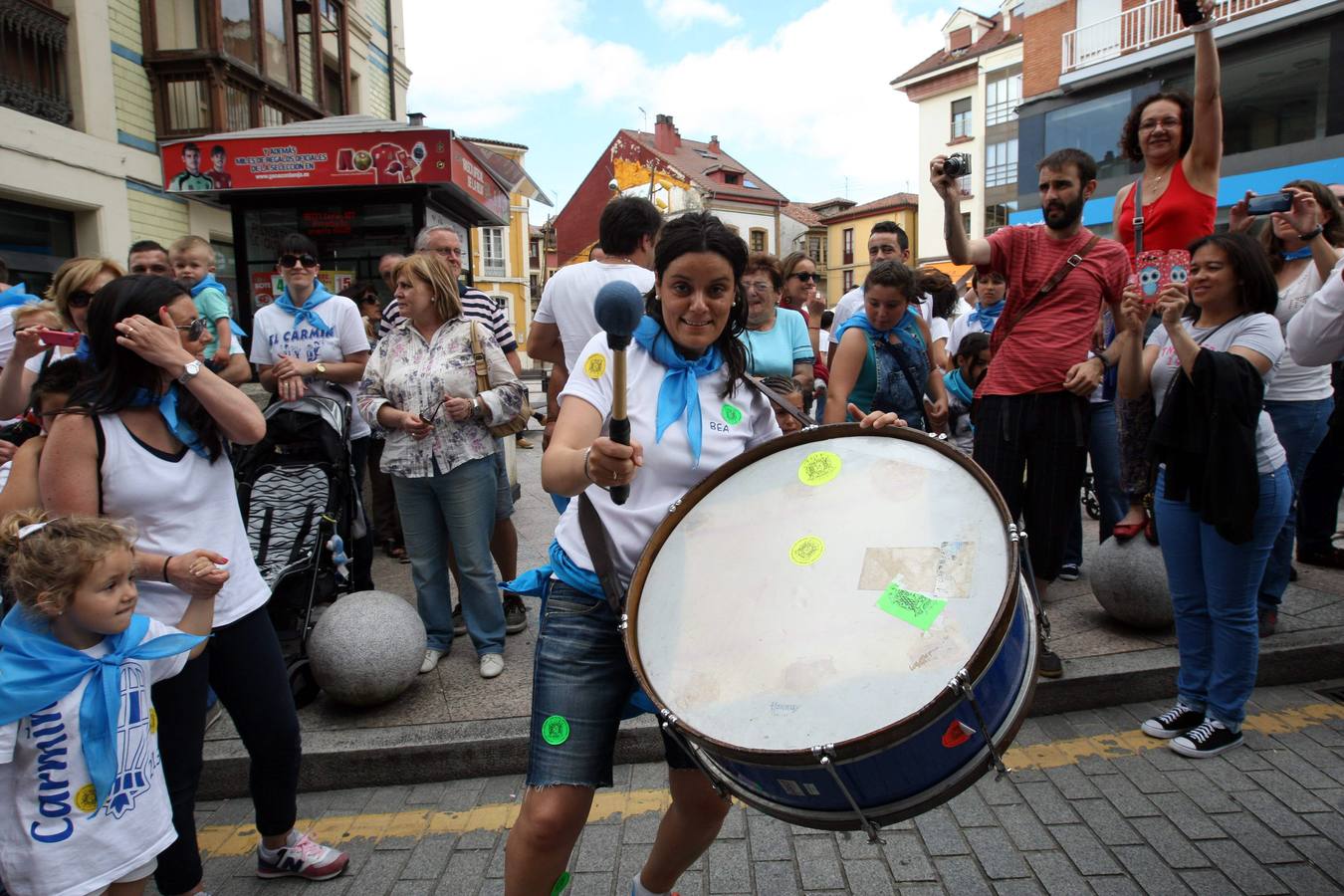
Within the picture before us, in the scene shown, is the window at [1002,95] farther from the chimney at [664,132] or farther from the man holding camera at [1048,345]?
the man holding camera at [1048,345]

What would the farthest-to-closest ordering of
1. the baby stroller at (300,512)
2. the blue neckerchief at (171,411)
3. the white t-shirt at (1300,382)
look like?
the white t-shirt at (1300,382) < the baby stroller at (300,512) < the blue neckerchief at (171,411)

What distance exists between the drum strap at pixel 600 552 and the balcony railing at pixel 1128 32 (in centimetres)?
2196

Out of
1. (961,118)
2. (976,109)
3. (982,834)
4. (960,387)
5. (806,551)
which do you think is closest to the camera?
(806,551)

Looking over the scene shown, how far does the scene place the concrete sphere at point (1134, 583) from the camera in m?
4.18

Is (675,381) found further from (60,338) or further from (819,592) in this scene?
(60,338)

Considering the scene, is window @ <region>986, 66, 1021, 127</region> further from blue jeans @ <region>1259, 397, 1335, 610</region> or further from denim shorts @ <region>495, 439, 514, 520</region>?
denim shorts @ <region>495, 439, 514, 520</region>

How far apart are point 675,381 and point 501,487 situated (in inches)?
99.2

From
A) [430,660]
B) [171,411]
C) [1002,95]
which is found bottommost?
[430,660]

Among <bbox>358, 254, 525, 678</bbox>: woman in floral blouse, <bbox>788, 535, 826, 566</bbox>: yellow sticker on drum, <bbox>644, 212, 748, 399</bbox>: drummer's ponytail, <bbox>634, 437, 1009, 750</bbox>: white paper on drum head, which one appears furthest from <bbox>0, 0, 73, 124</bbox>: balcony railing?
<bbox>788, 535, 826, 566</bbox>: yellow sticker on drum

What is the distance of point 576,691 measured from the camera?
2.05 meters

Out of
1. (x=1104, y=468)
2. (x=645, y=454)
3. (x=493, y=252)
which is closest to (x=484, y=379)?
(x=645, y=454)

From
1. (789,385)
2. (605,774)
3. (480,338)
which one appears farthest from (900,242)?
(605,774)

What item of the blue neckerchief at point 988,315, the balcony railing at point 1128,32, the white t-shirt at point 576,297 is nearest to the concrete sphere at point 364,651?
the white t-shirt at point 576,297

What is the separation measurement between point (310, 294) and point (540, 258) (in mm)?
52783
